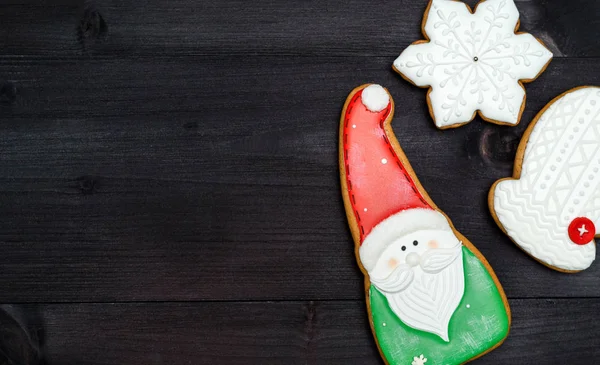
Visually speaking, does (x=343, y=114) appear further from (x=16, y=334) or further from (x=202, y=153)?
(x=16, y=334)

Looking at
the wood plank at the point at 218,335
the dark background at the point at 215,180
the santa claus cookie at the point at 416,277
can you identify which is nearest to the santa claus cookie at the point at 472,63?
the dark background at the point at 215,180

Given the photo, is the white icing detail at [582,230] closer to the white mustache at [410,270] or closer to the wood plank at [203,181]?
the wood plank at [203,181]

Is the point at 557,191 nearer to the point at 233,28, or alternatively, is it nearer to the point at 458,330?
the point at 458,330

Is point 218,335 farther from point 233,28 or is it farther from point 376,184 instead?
point 233,28

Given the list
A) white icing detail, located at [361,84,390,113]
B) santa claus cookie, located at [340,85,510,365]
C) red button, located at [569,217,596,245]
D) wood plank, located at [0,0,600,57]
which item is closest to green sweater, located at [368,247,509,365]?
santa claus cookie, located at [340,85,510,365]

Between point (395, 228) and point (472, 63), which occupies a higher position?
point (472, 63)

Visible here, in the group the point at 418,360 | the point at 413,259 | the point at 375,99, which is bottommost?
the point at 418,360

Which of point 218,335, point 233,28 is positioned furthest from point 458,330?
point 233,28
